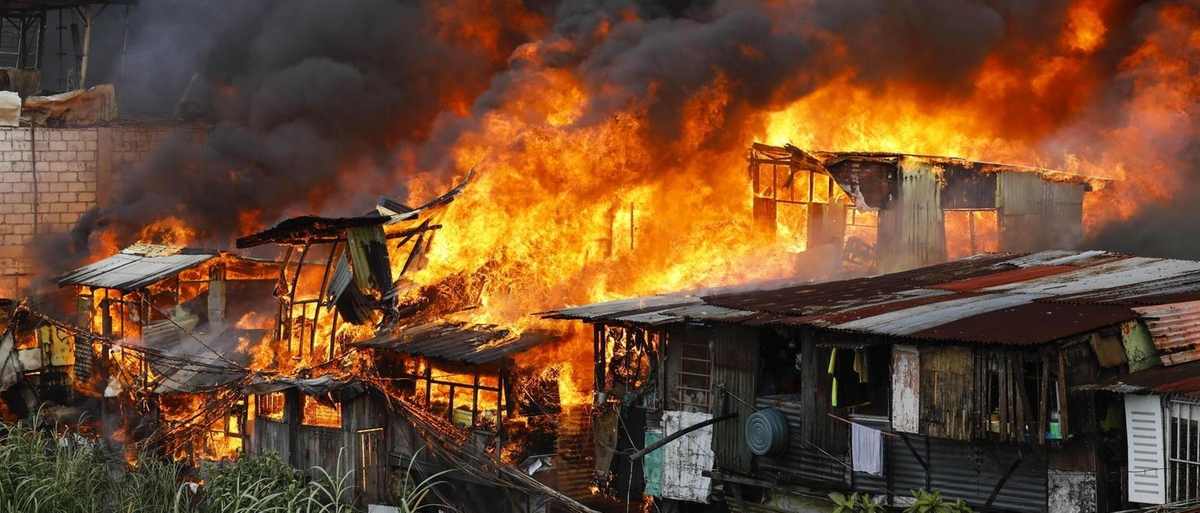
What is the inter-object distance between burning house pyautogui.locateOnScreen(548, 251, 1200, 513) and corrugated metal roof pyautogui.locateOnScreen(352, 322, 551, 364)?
4.78 ft

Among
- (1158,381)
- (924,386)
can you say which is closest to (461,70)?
(924,386)

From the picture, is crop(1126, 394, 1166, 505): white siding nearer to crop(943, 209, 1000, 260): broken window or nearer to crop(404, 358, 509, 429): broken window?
crop(404, 358, 509, 429): broken window

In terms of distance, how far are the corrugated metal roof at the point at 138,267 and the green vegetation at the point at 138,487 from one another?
6.23 meters

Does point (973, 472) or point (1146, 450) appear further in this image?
point (973, 472)

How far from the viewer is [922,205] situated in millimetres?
27000

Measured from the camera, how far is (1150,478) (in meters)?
16.4

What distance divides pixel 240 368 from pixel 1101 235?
795 inches

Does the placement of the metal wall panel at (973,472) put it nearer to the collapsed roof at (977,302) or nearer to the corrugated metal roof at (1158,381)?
the corrugated metal roof at (1158,381)

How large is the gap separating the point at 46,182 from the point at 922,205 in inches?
1112

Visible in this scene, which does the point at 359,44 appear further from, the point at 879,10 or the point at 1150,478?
the point at 1150,478

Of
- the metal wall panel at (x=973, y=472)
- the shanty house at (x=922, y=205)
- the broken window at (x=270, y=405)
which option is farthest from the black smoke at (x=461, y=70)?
the metal wall panel at (x=973, y=472)

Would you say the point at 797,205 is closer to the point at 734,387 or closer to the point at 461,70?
the point at 734,387

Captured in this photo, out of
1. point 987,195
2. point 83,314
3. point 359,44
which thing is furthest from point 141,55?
point 987,195

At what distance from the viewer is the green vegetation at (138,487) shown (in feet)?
64.0
